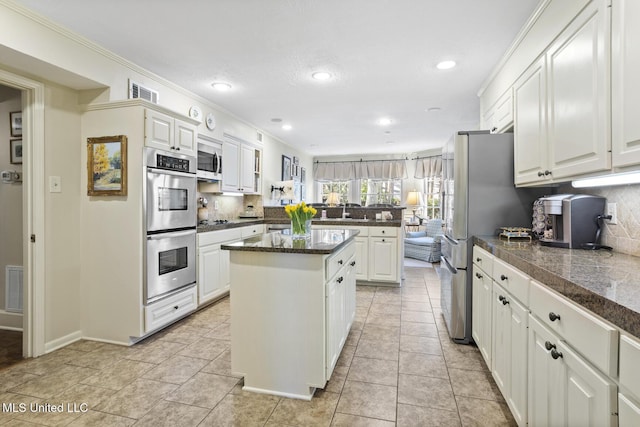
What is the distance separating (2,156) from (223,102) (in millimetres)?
2233

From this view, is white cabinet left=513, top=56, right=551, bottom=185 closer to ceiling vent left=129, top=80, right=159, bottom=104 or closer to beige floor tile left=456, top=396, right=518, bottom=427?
beige floor tile left=456, top=396, right=518, bottom=427

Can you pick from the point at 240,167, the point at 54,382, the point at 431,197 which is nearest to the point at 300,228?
the point at 54,382

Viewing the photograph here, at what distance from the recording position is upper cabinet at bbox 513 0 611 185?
4.75 ft

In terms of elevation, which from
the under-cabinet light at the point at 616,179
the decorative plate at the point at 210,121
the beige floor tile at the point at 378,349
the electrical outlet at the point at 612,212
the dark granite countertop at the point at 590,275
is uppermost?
the decorative plate at the point at 210,121

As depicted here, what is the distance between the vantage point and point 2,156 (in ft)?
9.88

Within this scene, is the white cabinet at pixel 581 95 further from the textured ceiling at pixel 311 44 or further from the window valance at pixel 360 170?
the window valance at pixel 360 170

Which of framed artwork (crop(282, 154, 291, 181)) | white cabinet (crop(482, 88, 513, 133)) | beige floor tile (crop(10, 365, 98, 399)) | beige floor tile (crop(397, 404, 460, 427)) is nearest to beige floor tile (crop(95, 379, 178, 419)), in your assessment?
beige floor tile (crop(10, 365, 98, 399))

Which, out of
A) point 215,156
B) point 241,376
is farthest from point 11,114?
point 241,376

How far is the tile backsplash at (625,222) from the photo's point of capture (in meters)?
1.67

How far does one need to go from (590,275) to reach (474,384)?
123cm

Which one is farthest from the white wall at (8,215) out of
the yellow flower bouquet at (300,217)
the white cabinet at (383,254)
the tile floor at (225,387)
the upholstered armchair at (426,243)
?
the upholstered armchair at (426,243)

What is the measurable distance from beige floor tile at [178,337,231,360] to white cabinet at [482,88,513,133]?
296cm

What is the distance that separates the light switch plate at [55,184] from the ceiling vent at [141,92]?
3.07ft

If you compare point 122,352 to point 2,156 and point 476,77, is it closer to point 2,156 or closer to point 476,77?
point 2,156
